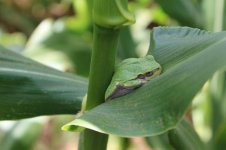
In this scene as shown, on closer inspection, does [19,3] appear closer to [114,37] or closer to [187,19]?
[187,19]

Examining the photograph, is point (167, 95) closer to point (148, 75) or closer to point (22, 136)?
point (148, 75)

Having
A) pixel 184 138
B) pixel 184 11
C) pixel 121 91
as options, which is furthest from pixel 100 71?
pixel 184 11

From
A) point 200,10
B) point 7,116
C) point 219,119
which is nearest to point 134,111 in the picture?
point 7,116

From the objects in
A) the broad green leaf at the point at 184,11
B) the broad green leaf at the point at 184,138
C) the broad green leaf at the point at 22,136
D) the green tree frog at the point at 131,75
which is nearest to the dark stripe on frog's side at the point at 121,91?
Result: the green tree frog at the point at 131,75

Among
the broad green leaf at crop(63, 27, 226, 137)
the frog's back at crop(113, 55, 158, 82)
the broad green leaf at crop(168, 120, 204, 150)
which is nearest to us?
the broad green leaf at crop(63, 27, 226, 137)

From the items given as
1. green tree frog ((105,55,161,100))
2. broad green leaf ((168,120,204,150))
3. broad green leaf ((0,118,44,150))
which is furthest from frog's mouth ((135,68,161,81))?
broad green leaf ((0,118,44,150))

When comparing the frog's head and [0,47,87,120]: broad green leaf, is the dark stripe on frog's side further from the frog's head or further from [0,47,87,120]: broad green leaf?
[0,47,87,120]: broad green leaf

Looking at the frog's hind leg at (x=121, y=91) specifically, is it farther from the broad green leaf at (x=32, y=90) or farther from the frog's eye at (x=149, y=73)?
the broad green leaf at (x=32, y=90)
